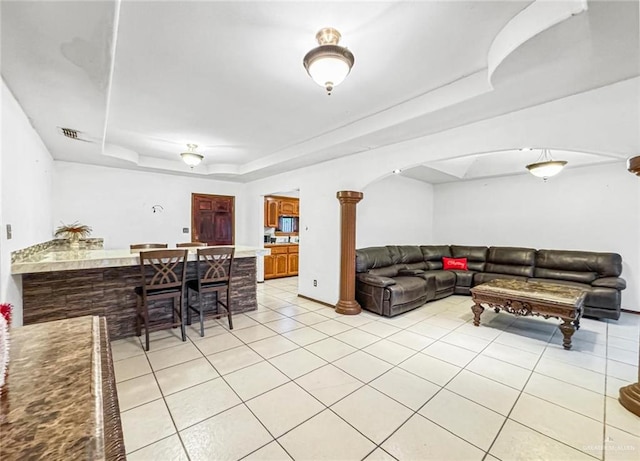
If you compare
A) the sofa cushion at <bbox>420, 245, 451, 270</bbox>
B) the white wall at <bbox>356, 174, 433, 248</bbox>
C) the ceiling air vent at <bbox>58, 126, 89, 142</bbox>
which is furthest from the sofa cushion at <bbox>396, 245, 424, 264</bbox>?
the ceiling air vent at <bbox>58, 126, 89, 142</bbox>

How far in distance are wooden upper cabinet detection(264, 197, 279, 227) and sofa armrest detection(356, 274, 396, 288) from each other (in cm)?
321

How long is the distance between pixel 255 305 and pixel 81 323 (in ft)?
10.4

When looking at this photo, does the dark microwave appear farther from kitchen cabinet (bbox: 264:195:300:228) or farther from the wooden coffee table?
the wooden coffee table

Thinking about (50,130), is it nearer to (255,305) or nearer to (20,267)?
(20,267)

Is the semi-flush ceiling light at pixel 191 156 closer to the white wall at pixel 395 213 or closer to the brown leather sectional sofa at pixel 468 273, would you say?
the white wall at pixel 395 213

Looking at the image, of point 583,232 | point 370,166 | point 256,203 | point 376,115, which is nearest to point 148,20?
point 376,115

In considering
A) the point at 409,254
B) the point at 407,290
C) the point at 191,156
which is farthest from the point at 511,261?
the point at 191,156

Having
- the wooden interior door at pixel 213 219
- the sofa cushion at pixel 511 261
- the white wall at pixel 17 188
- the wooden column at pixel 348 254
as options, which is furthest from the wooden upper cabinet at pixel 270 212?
the sofa cushion at pixel 511 261

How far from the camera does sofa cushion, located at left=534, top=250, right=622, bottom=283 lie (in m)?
4.48

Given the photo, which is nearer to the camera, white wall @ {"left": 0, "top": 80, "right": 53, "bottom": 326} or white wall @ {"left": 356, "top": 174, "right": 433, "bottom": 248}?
white wall @ {"left": 0, "top": 80, "right": 53, "bottom": 326}

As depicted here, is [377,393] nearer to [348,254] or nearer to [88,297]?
[348,254]

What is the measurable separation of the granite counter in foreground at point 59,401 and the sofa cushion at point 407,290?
3599mm

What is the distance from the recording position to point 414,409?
81.8 inches

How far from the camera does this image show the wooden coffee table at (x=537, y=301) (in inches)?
122
